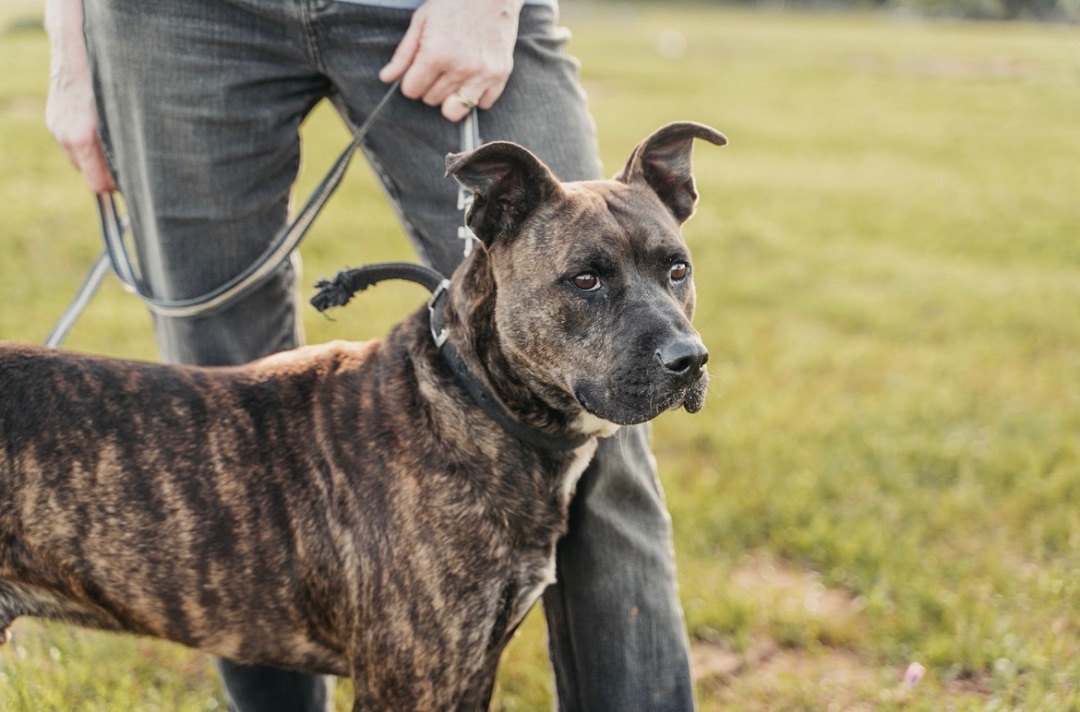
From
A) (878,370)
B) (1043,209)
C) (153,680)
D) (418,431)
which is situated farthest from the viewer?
(1043,209)

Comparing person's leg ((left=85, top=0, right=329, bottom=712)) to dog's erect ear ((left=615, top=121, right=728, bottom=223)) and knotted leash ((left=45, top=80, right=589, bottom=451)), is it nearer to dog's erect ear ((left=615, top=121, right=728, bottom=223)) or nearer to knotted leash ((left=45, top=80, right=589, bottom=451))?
knotted leash ((left=45, top=80, right=589, bottom=451))

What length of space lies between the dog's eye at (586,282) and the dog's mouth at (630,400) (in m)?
0.27

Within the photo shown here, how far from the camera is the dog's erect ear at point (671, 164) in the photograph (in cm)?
306

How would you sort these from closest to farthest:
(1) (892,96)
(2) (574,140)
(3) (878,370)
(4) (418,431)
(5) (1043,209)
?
(4) (418,431) → (2) (574,140) → (3) (878,370) → (5) (1043,209) → (1) (892,96)

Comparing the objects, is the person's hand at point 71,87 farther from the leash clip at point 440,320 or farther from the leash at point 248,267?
the leash clip at point 440,320

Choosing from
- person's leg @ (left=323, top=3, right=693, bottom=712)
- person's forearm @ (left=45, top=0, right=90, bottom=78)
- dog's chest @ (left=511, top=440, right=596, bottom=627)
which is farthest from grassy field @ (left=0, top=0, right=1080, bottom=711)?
person's forearm @ (left=45, top=0, right=90, bottom=78)

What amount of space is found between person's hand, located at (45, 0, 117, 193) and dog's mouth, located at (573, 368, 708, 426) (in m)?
1.72

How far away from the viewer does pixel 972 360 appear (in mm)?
6758

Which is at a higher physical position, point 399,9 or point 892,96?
point 399,9

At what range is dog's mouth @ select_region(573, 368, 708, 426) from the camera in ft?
8.67

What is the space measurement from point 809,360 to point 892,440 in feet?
4.03

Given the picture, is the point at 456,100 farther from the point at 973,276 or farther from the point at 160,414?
the point at 973,276

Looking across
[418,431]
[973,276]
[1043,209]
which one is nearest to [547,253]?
[418,431]

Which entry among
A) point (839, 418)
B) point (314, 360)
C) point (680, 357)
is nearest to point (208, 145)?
point (314, 360)
